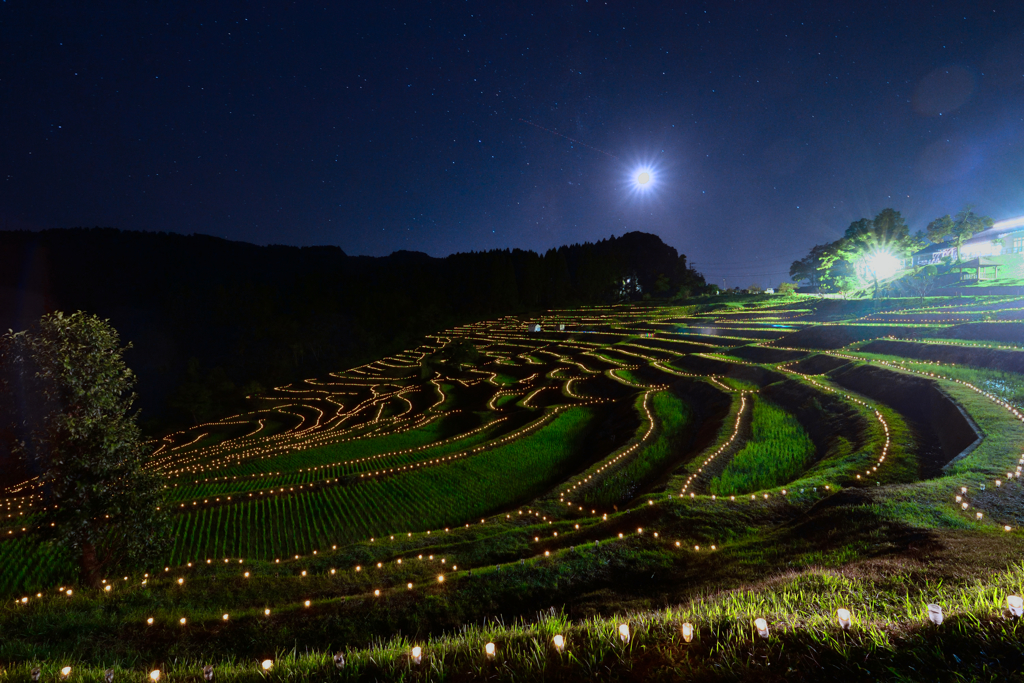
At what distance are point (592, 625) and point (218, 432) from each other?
5235cm

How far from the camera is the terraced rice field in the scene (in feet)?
43.0

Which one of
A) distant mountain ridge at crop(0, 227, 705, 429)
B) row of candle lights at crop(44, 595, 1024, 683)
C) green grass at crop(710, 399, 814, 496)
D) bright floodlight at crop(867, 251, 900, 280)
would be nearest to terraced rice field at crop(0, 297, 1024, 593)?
green grass at crop(710, 399, 814, 496)

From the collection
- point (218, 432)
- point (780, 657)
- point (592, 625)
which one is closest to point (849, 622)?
point (780, 657)

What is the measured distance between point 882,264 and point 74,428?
6208 cm

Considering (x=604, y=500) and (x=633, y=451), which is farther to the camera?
(x=633, y=451)

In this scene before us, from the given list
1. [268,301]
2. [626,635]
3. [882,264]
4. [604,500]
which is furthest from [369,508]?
[268,301]

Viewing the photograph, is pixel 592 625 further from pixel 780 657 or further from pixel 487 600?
pixel 487 600

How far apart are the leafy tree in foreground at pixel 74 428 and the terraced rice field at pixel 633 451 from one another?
1814 millimetres

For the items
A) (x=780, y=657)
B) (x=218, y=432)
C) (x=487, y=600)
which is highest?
(x=780, y=657)

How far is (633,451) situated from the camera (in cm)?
1950

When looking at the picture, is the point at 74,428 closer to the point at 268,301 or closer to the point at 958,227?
the point at 958,227

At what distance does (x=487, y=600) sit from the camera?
8008 mm

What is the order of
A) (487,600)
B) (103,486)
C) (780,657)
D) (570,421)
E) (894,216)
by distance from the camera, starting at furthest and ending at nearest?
(894,216), (570,421), (103,486), (487,600), (780,657)

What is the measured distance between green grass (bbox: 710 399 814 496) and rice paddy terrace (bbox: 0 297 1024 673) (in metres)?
0.10
